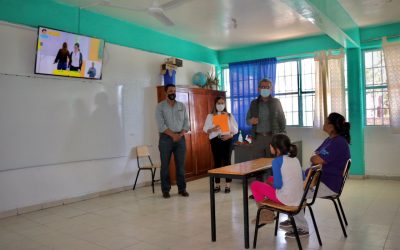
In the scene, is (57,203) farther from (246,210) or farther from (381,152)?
(381,152)

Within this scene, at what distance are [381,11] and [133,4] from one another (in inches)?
154

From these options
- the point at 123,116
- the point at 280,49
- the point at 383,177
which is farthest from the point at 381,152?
the point at 123,116

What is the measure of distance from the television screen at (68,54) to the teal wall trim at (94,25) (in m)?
0.25

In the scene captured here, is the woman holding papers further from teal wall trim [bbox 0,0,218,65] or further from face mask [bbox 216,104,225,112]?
teal wall trim [bbox 0,0,218,65]

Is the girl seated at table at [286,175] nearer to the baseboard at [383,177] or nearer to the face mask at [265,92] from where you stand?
the face mask at [265,92]

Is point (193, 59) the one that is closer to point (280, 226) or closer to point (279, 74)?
point (279, 74)

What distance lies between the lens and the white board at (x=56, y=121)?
4.23 m

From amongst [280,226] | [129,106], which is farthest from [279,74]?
[280,226]

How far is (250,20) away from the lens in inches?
224

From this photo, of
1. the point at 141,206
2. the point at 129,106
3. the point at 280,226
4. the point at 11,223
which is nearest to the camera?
the point at 280,226

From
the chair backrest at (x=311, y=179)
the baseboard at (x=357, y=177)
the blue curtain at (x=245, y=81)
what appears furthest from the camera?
the blue curtain at (x=245, y=81)

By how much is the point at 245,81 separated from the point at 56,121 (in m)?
4.29

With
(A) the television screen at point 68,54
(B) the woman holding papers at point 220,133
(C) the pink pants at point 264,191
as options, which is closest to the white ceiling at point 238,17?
(A) the television screen at point 68,54

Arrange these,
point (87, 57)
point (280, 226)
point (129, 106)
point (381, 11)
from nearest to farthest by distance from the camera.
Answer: point (280, 226), point (87, 57), point (381, 11), point (129, 106)
